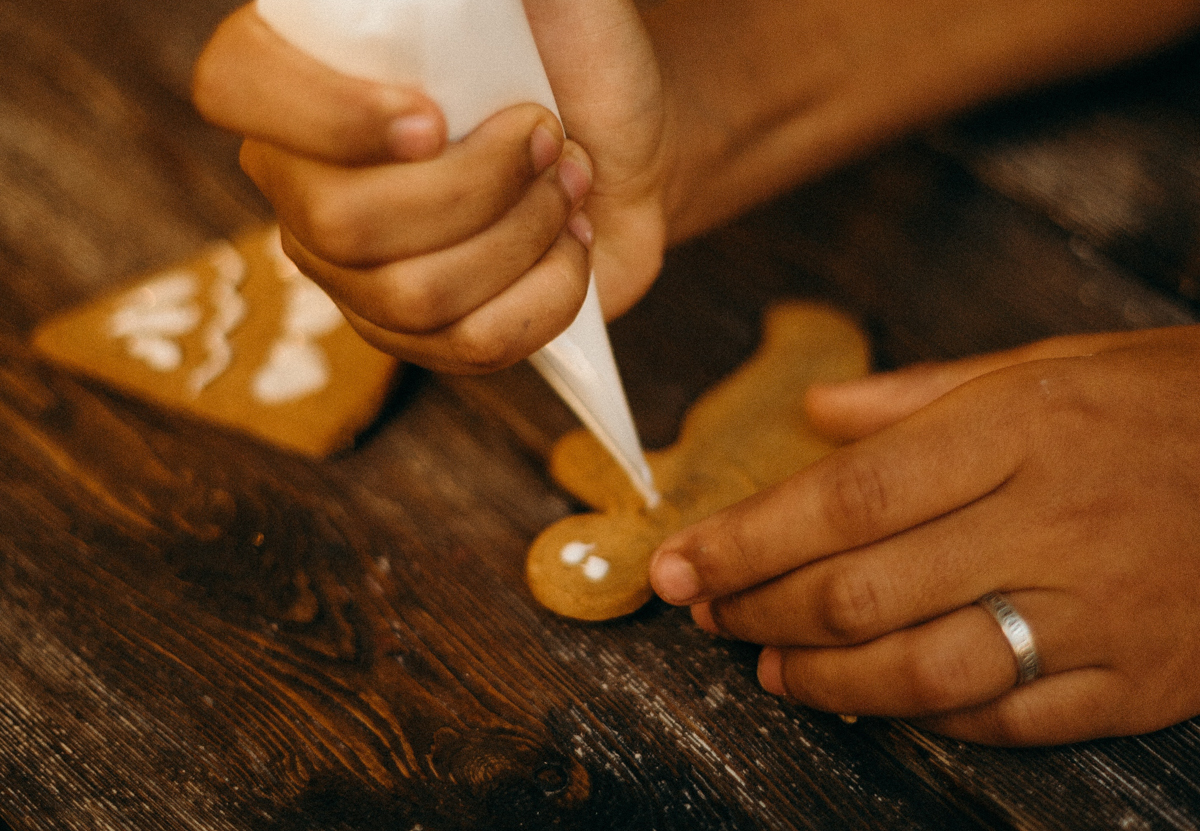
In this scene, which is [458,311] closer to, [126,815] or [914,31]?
[126,815]

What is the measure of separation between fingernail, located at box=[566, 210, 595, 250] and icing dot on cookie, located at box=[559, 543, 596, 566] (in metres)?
0.17

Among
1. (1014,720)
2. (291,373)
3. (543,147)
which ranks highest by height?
(543,147)

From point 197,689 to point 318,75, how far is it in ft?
1.07

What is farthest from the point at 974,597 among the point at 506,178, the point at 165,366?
the point at 165,366

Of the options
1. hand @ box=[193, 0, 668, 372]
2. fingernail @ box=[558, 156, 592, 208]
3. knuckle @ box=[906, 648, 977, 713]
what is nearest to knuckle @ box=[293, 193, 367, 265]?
hand @ box=[193, 0, 668, 372]

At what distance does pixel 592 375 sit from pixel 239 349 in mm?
297

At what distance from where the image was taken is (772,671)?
1.39 feet

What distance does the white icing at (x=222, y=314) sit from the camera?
0.58 m

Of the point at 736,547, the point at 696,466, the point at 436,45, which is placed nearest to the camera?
the point at 436,45

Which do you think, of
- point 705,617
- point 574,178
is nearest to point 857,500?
point 705,617

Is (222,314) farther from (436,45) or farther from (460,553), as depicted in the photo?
Answer: (436,45)

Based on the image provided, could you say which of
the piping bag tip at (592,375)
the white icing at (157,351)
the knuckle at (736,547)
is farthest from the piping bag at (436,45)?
the white icing at (157,351)

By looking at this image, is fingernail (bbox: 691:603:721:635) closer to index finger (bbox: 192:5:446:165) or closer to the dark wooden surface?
the dark wooden surface

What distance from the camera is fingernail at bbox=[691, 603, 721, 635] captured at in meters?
0.45
